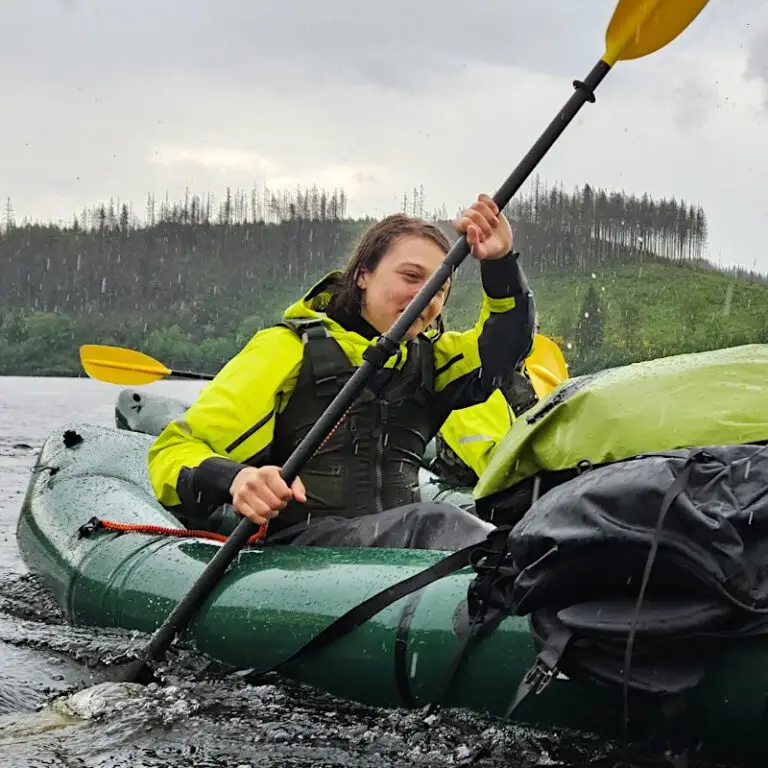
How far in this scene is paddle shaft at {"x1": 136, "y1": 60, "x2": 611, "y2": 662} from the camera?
9.26 feet

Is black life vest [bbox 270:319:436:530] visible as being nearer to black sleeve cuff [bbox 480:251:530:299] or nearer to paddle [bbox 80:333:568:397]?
black sleeve cuff [bbox 480:251:530:299]

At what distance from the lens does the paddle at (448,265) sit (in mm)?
2828

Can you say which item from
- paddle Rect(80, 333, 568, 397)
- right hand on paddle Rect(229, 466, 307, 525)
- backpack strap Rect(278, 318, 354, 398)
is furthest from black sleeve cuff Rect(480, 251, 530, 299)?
paddle Rect(80, 333, 568, 397)

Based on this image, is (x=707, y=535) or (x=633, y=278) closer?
(x=707, y=535)

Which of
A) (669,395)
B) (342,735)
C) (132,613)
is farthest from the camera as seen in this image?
(132,613)

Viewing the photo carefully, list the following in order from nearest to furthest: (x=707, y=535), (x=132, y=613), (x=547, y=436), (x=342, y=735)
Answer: (x=707, y=535), (x=547, y=436), (x=342, y=735), (x=132, y=613)

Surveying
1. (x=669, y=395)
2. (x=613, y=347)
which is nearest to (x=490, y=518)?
(x=669, y=395)

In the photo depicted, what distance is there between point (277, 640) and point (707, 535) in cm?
138

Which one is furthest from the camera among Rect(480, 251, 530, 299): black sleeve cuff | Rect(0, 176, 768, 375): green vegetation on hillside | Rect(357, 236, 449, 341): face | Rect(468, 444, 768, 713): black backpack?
Rect(0, 176, 768, 375): green vegetation on hillside

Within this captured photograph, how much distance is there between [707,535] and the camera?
5.82ft

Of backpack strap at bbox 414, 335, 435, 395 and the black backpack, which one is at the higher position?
backpack strap at bbox 414, 335, 435, 395

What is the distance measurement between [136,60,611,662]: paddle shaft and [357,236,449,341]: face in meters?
0.54

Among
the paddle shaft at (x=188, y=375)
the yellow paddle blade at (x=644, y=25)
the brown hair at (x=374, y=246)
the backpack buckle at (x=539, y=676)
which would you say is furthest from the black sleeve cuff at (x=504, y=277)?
the paddle shaft at (x=188, y=375)

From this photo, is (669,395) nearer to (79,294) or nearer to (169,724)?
(169,724)
